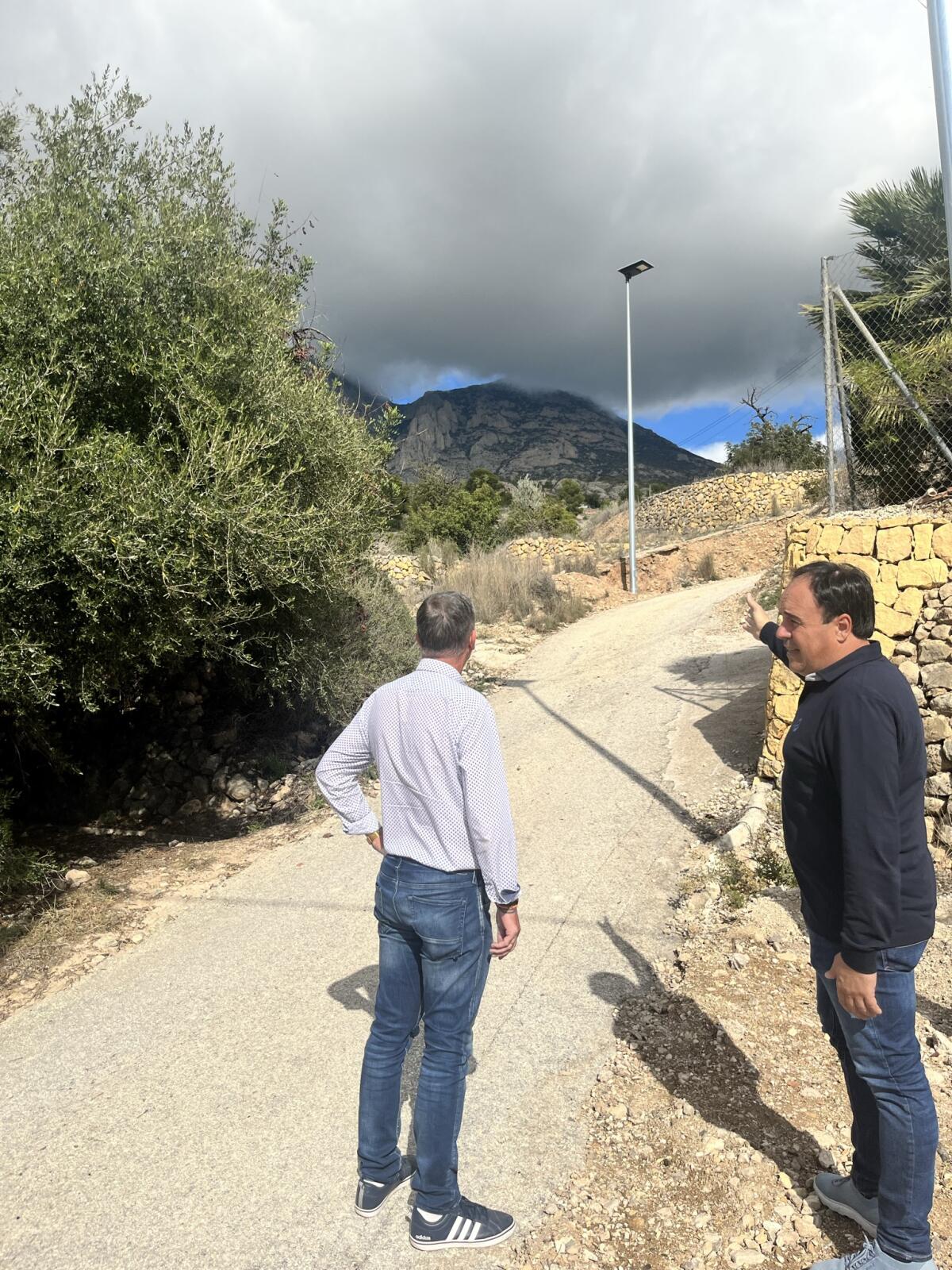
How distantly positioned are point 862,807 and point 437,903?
1.23 metres

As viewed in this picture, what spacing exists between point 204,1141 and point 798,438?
38.6 m

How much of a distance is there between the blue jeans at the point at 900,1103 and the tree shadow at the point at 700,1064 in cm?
62

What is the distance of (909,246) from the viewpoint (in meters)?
9.74

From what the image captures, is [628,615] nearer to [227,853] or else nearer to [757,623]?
[227,853]

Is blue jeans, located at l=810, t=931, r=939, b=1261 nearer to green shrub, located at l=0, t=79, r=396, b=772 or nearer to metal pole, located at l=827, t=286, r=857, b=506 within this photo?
→ green shrub, located at l=0, t=79, r=396, b=772

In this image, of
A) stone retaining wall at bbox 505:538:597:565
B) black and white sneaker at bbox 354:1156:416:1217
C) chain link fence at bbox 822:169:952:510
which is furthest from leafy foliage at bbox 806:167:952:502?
stone retaining wall at bbox 505:538:597:565

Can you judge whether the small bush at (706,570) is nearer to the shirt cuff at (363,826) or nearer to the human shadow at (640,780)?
the human shadow at (640,780)

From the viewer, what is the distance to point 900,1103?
209 cm

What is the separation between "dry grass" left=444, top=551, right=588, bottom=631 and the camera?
16516 millimetres

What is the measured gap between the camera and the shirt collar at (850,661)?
7.05 feet

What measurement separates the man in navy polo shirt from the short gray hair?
1.00 meters

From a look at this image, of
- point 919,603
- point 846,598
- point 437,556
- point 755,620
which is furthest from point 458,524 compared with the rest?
point 846,598

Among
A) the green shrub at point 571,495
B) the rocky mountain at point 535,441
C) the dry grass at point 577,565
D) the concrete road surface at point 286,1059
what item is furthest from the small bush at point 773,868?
the rocky mountain at point 535,441

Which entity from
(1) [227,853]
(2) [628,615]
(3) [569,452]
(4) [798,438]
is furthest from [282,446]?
(3) [569,452]
